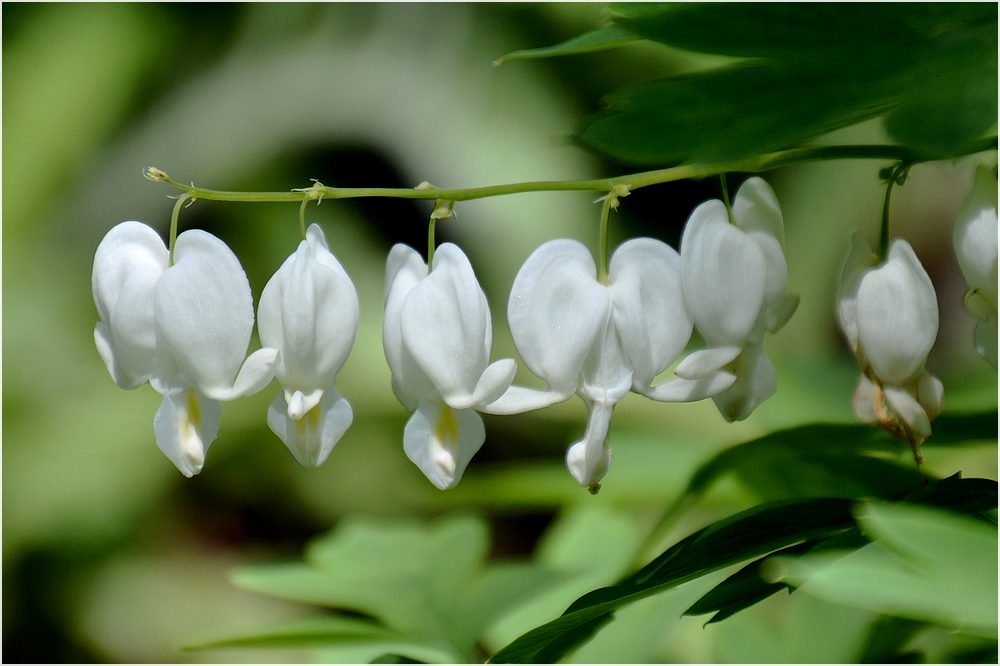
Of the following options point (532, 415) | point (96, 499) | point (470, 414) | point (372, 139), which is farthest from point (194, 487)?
point (470, 414)

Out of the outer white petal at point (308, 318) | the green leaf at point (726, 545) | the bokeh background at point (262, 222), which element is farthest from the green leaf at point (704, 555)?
the bokeh background at point (262, 222)

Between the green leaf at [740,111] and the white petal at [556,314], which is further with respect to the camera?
the white petal at [556,314]

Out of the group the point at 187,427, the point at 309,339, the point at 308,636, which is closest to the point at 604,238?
the point at 309,339

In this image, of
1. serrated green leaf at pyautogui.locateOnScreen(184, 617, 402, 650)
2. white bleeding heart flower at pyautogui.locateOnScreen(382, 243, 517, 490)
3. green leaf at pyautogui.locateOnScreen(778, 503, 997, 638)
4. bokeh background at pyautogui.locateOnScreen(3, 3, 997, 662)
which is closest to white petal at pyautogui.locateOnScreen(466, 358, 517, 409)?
white bleeding heart flower at pyautogui.locateOnScreen(382, 243, 517, 490)

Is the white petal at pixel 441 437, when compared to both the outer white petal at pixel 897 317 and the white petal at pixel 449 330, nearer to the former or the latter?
the white petal at pixel 449 330

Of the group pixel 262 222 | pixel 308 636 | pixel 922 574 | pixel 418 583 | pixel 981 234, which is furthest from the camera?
pixel 262 222

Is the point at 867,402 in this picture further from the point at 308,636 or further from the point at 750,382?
the point at 308,636
